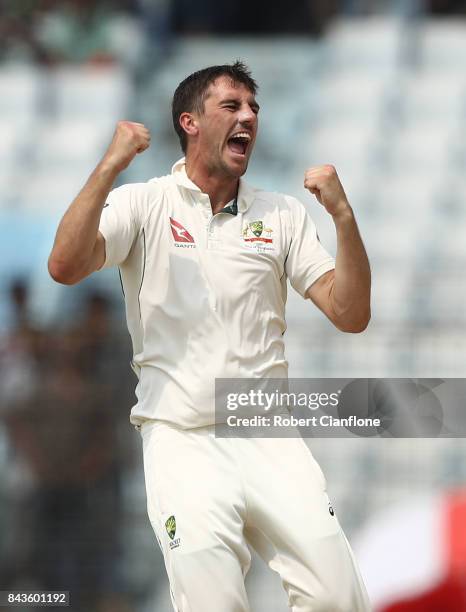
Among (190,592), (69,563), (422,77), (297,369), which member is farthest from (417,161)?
(190,592)

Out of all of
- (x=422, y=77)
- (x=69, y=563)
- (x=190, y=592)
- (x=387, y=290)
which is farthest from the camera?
(x=422, y=77)

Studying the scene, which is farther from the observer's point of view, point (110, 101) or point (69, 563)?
point (110, 101)

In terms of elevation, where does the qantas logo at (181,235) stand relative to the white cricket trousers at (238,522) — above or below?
above

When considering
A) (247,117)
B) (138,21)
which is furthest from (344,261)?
(138,21)

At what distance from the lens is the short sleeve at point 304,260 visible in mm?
4535

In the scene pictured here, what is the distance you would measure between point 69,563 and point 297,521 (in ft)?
13.1

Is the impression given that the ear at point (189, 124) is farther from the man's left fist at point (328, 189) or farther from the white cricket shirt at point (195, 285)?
the man's left fist at point (328, 189)

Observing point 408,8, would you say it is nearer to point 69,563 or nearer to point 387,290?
point 387,290

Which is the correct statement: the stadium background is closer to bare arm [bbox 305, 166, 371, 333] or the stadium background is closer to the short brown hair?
bare arm [bbox 305, 166, 371, 333]

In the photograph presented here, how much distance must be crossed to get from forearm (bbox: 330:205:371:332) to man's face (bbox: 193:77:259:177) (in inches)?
17.4

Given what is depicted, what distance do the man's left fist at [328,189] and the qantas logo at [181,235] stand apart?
1.42ft

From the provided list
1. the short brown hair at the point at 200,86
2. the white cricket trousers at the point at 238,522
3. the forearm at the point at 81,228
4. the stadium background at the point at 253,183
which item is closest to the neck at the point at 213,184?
the short brown hair at the point at 200,86

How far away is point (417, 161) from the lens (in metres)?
12.2

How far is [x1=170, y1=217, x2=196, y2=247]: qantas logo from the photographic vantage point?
4.43 m
